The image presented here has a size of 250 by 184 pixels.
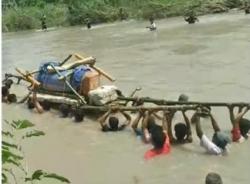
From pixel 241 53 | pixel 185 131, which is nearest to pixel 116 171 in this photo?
pixel 185 131

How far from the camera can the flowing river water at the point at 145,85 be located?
877 centimetres

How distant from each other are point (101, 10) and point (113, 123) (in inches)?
1376

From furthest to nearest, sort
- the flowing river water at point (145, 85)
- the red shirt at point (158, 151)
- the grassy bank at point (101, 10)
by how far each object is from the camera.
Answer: the grassy bank at point (101, 10), the red shirt at point (158, 151), the flowing river water at point (145, 85)

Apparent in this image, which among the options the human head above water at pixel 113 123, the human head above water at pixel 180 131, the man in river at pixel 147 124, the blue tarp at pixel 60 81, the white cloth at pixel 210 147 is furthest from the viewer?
the blue tarp at pixel 60 81

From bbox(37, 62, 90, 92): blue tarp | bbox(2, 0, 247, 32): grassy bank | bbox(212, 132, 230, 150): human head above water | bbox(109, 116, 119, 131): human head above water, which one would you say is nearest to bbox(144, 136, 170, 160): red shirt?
bbox(212, 132, 230, 150): human head above water

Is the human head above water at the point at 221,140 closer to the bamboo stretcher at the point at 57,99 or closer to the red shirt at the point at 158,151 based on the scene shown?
the red shirt at the point at 158,151

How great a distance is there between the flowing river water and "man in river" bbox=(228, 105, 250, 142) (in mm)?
187

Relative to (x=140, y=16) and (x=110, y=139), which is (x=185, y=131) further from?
(x=140, y=16)

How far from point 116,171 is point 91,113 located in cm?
332

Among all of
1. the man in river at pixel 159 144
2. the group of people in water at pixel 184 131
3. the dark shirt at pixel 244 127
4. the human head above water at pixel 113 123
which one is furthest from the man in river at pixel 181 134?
the human head above water at pixel 113 123

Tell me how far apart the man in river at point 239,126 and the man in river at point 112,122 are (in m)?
2.25

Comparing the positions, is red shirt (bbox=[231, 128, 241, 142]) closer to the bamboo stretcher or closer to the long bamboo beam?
the long bamboo beam

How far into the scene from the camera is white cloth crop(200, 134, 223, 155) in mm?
8930

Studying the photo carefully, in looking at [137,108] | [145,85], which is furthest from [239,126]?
[145,85]
